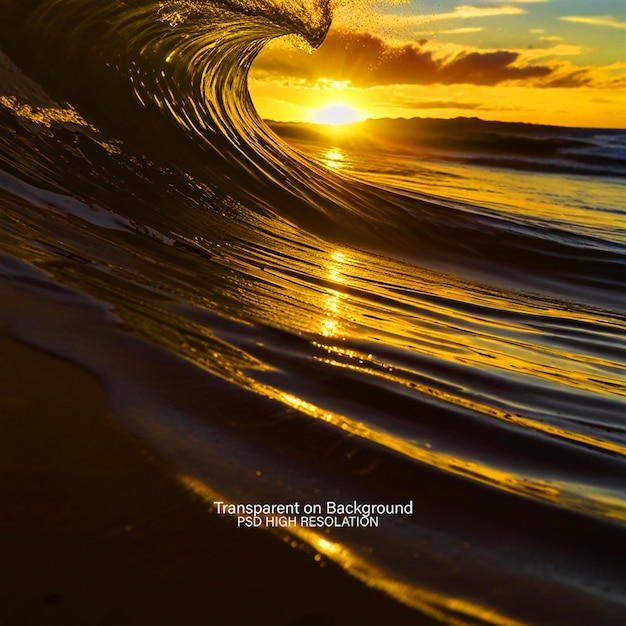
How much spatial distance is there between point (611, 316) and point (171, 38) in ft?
16.6

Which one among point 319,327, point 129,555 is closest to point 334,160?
point 319,327

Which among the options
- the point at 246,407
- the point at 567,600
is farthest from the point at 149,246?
the point at 567,600

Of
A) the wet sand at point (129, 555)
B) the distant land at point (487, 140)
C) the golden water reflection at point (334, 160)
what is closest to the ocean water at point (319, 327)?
the wet sand at point (129, 555)

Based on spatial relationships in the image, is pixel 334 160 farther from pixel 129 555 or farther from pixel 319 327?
pixel 129 555

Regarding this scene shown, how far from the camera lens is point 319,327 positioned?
6.71ft

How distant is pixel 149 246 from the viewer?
2619 millimetres

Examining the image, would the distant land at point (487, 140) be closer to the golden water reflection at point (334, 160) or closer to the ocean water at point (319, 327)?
the golden water reflection at point (334, 160)

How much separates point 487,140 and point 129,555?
26218 mm

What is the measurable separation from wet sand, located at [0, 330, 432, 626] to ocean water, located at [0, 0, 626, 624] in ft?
0.16

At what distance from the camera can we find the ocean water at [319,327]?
3.22ft

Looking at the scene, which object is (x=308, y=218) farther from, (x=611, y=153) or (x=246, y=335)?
(x=611, y=153)

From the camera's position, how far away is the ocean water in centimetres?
98

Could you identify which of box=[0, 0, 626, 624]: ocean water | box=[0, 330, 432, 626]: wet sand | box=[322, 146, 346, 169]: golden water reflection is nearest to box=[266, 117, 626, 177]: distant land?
box=[322, 146, 346, 169]: golden water reflection

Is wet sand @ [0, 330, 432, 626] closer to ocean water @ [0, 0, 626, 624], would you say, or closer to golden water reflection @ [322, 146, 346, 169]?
ocean water @ [0, 0, 626, 624]
